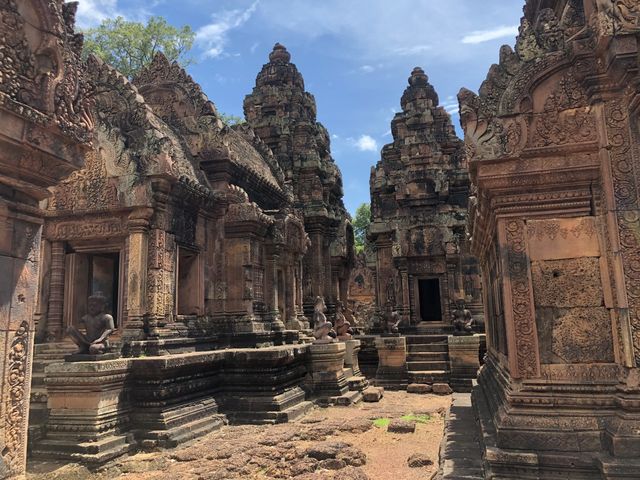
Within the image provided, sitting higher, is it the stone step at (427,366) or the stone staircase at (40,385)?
the stone staircase at (40,385)

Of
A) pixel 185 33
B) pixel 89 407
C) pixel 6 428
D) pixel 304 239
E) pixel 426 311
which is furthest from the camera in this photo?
pixel 185 33

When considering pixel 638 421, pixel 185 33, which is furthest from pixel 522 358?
pixel 185 33

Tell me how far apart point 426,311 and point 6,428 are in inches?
796

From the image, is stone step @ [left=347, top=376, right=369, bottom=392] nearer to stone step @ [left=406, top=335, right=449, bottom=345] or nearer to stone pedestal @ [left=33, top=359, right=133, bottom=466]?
stone step @ [left=406, top=335, right=449, bottom=345]

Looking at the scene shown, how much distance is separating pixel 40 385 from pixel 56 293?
5.63 feet

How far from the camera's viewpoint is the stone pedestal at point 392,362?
14.5m

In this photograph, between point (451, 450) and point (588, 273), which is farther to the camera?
point (451, 450)

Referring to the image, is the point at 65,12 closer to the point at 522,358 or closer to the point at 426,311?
the point at 522,358

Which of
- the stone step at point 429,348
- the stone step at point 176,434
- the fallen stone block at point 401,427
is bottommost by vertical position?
the fallen stone block at point 401,427

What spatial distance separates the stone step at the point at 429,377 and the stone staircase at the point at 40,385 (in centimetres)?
930

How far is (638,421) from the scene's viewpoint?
3619mm

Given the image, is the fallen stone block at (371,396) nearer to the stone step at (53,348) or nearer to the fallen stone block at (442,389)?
the fallen stone block at (442,389)

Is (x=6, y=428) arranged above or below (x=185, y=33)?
below

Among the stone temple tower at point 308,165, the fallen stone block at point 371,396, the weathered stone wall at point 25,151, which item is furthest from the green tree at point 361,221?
the weathered stone wall at point 25,151
